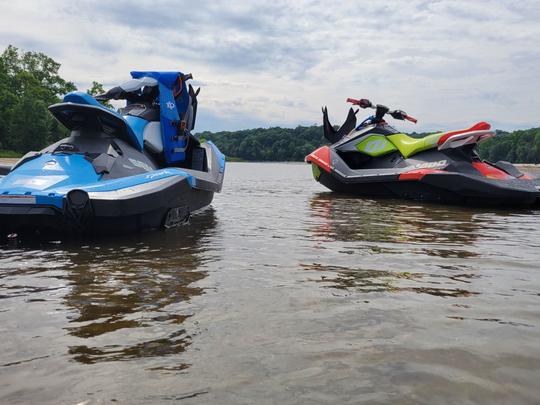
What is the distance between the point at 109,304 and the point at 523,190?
8.34m

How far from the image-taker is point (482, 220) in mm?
7258

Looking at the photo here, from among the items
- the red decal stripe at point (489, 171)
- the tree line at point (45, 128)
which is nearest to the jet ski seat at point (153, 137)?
the red decal stripe at point (489, 171)

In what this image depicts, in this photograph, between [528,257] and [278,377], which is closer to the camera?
[278,377]

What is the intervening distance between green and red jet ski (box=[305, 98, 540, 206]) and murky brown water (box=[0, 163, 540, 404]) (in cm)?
450

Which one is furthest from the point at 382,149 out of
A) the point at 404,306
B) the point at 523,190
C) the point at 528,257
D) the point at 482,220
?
the point at 404,306

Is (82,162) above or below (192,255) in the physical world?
above

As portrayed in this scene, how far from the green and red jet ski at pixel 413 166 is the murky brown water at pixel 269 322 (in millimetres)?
4497

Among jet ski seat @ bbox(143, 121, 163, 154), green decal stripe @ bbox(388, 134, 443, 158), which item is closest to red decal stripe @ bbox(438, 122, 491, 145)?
green decal stripe @ bbox(388, 134, 443, 158)

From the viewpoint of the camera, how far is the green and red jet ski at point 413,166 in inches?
362

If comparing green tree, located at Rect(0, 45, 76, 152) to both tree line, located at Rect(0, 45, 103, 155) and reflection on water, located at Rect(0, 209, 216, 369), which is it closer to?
tree line, located at Rect(0, 45, 103, 155)

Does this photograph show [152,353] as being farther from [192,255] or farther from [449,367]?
[192,255]

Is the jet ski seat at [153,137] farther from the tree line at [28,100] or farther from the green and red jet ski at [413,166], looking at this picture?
the tree line at [28,100]

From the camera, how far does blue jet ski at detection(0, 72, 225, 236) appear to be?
181 inches

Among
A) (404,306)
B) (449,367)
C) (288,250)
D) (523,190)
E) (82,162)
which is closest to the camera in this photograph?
(449,367)
